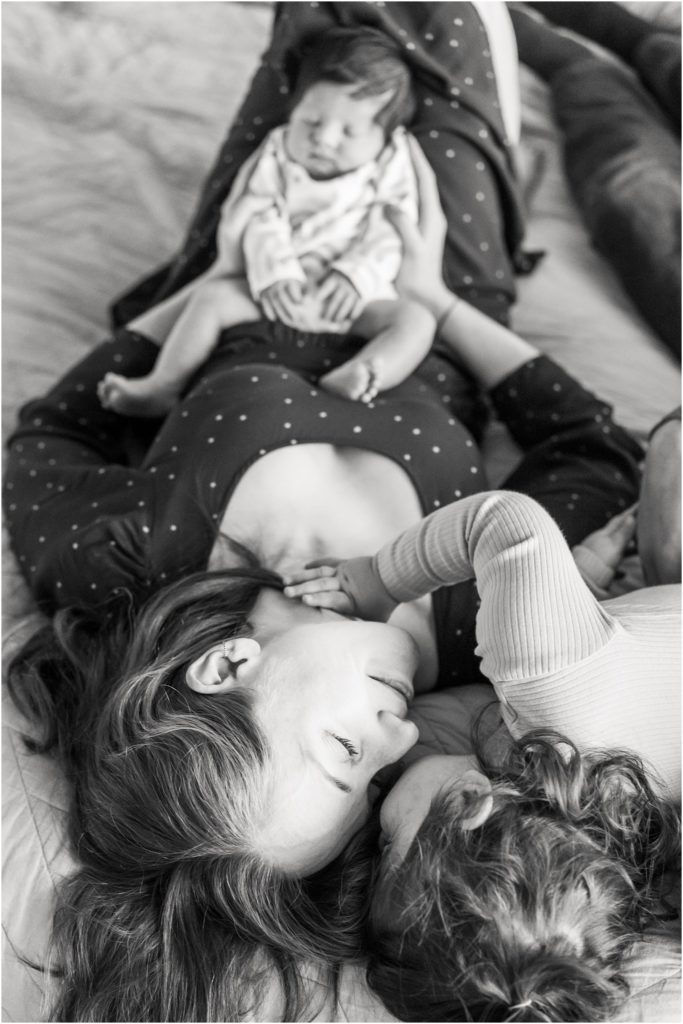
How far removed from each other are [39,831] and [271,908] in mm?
258

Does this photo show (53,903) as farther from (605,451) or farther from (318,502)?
(605,451)

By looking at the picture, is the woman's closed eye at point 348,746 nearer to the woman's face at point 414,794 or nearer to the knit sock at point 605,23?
the woman's face at point 414,794

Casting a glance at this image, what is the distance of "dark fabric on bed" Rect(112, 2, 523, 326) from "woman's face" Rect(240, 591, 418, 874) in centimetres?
68

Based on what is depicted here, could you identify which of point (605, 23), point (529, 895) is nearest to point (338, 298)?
point (529, 895)

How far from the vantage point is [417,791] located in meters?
0.93

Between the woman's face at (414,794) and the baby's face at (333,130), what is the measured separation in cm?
80

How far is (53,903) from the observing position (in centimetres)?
94

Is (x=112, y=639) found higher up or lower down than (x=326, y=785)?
lower down

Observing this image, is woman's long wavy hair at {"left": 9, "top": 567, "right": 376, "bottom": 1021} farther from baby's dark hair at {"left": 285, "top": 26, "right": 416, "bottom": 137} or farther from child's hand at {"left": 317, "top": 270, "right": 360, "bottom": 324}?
baby's dark hair at {"left": 285, "top": 26, "right": 416, "bottom": 137}

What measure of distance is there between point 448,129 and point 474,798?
100 cm

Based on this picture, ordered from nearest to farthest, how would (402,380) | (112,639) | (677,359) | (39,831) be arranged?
(39,831) < (112,639) < (402,380) < (677,359)

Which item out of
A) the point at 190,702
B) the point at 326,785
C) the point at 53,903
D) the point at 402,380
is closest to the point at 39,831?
the point at 53,903

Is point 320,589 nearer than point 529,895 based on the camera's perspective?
No

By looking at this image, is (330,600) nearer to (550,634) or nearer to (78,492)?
(550,634)
